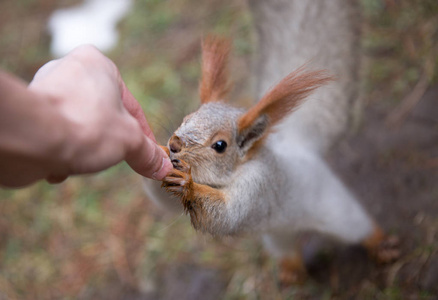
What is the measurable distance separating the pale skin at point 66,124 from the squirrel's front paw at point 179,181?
0.23m

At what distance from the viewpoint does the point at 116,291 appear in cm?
210

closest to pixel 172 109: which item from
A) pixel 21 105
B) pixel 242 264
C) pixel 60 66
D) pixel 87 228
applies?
pixel 87 228

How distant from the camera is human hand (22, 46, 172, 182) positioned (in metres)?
0.60

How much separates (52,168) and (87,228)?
73.7 inches

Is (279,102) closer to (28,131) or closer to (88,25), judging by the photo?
(28,131)

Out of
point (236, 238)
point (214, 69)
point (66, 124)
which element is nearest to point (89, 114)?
point (66, 124)

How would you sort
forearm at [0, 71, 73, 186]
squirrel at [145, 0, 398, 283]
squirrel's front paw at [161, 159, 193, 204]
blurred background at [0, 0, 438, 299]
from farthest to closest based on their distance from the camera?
blurred background at [0, 0, 438, 299] < squirrel at [145, 0, 398, 283] < squirrel's front paw at [161, 159, 193, 204] < forearm at [0, 71, 73, 186]

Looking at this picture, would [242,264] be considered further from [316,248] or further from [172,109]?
[172,109]

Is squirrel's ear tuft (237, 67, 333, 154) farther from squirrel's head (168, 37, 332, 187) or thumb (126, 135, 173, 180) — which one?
thumb (126, 135, 173, 180)

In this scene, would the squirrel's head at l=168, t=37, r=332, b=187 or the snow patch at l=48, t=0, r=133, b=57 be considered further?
the snow patch at l=48, t=0, r=133, b=57

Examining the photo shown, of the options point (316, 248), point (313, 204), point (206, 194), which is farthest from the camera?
point (316, 248)

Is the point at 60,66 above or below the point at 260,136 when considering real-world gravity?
above

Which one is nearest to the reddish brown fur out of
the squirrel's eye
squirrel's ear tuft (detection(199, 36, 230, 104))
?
the squirrel's eye

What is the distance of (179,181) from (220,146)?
0.25 meters
